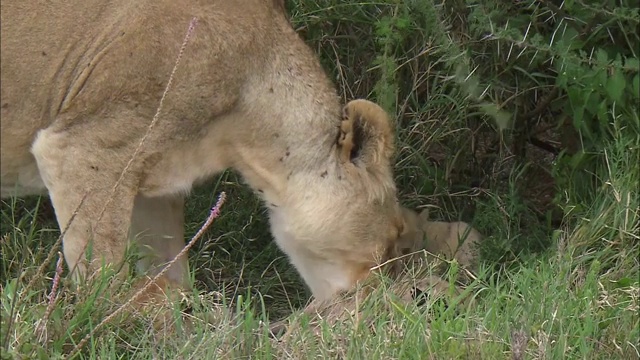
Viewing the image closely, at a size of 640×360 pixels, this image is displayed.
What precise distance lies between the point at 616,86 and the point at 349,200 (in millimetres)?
1232

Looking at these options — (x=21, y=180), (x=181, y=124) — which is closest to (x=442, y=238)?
(x=181, y=124)

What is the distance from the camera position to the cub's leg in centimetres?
459

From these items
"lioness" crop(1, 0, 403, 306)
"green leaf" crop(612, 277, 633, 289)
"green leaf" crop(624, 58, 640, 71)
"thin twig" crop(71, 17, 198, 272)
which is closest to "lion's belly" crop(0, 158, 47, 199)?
"lioness" crop(1, 0, 403, 306)

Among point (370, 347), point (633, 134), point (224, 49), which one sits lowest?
point (633, 134)

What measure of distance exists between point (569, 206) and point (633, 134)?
43cm

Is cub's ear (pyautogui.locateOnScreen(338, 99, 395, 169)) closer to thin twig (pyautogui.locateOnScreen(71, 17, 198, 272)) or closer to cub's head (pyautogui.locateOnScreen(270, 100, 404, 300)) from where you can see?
cub's head (pyautogui.locateOnScreen(270, 100, 404, 300))

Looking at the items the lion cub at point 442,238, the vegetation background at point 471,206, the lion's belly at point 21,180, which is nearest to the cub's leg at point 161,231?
the vegetation background at point 471,206

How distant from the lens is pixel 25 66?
160 inches

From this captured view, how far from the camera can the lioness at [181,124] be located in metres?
4.04

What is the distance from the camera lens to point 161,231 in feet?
15.5

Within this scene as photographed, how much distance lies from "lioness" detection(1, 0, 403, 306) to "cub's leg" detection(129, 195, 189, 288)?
0.91 feet

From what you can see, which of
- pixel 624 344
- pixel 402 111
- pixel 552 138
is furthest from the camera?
pixel 552 138

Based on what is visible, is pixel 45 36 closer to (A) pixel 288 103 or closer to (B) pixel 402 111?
(A) pixel 288 103

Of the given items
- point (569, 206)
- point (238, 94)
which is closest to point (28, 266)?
point (238, 94)
